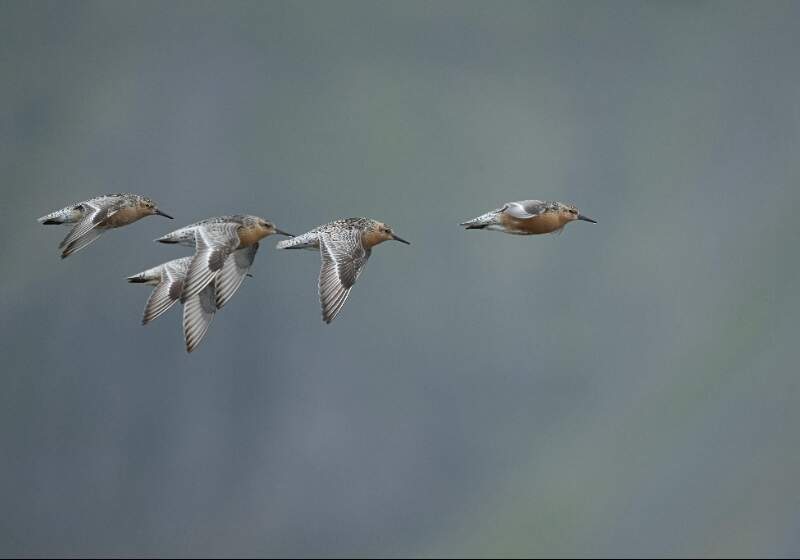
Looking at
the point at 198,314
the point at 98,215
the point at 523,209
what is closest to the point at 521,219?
the point at 523,209

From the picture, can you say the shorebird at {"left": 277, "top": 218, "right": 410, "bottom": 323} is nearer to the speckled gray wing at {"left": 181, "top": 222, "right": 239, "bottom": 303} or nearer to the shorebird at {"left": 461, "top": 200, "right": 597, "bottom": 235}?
the speckled gray wing at {"left": 181, "top": 222, "right": 239, "bottom": 303}

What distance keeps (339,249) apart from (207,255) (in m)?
1.05

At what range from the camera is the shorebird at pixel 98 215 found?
12211mm

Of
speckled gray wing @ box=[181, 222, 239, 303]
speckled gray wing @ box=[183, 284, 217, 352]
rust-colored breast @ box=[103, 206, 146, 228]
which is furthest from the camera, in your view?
rust-colored breast @ box=[103, 206, 146, 228]

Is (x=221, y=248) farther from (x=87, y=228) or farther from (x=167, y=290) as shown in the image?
(x=87, y=228)

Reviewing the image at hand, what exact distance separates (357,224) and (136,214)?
169cm

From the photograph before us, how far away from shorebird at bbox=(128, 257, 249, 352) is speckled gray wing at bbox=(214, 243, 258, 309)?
0.09 metres

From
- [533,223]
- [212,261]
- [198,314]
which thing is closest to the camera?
[212,261]

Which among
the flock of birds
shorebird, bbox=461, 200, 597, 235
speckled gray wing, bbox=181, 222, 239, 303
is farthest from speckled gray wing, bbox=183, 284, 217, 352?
shorebird, bbox=461, 200, 597, 235

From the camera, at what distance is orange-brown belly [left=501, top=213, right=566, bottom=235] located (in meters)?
12.2

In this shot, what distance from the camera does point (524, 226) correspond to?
12258mm

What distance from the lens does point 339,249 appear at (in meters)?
12.5

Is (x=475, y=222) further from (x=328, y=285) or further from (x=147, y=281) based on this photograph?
(x=147, y=281)

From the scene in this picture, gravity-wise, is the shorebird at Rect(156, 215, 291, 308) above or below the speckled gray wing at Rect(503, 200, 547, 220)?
below
